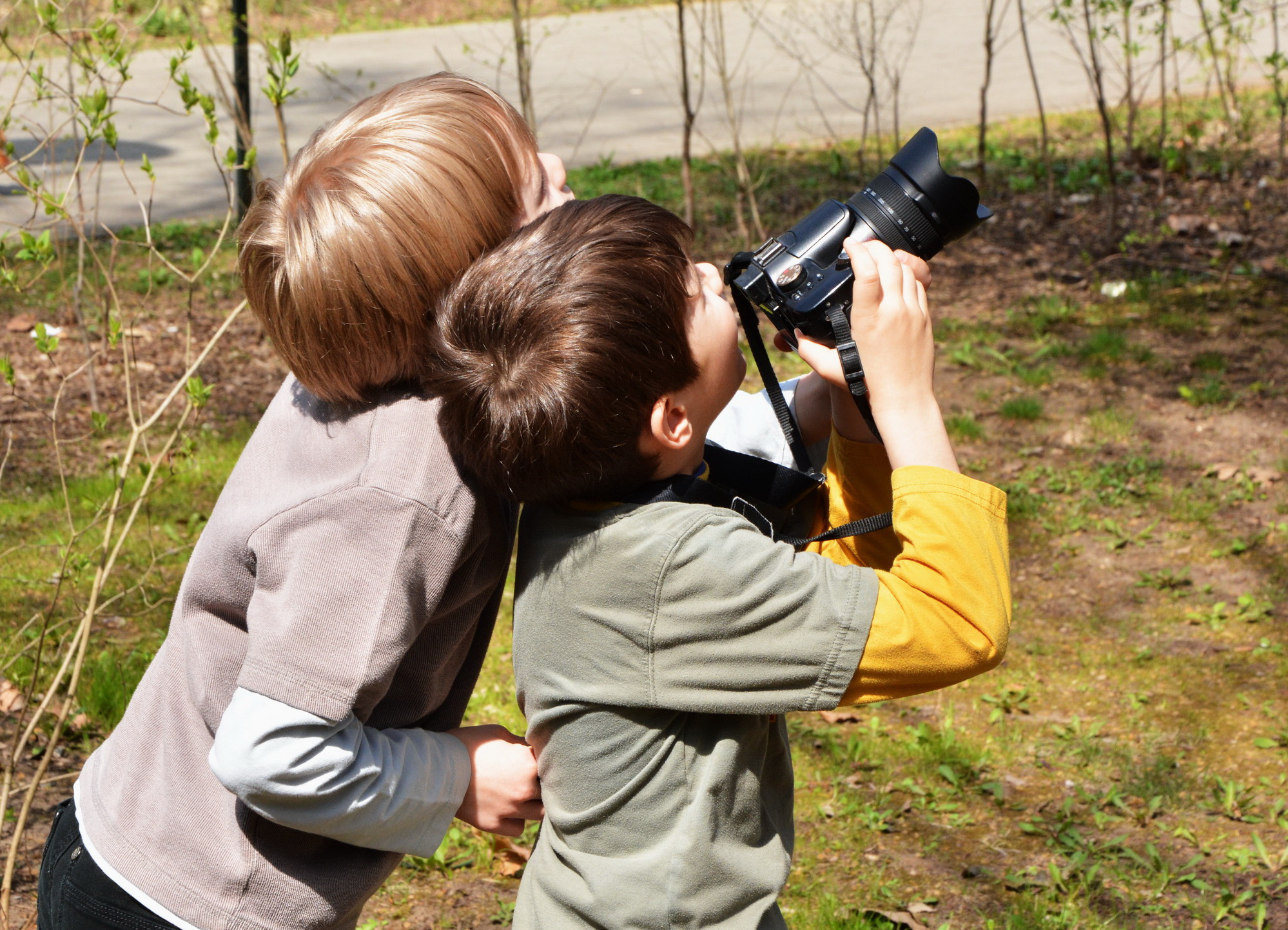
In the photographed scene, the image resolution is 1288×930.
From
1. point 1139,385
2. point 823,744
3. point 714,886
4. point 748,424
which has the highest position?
point 748,424

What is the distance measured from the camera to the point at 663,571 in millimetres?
1313

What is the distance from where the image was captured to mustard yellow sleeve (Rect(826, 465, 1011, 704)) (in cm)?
131

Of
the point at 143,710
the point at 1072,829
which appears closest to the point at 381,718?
the point at 143,710

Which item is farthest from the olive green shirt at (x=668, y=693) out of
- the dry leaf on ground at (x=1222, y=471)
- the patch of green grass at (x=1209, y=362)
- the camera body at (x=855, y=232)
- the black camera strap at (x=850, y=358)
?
the patch of green grass at (x=1209, y=362)

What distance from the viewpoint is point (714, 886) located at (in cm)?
140

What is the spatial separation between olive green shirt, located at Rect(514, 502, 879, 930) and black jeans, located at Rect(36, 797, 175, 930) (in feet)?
1.56

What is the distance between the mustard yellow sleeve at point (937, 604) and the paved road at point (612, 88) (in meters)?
6.22

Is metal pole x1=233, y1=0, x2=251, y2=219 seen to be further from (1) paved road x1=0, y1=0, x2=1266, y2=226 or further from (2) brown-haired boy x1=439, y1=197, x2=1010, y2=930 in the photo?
(2) brown-haired boy x1=439, y1=197, x2=1010, y2=930

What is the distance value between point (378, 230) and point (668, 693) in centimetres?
61

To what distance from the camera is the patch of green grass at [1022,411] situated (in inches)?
187

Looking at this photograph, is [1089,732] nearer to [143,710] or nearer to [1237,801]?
[1237,801]

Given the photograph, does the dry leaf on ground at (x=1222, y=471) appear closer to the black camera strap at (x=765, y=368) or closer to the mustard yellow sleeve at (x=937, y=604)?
the black camera strap at (x=765, y=368)

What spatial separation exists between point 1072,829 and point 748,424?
153 centimetres

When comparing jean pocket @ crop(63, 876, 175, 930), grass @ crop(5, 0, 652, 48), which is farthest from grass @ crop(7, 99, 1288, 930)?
grass @ crop(5, 0, 652, 48)
